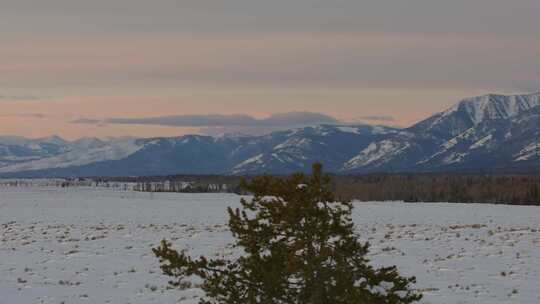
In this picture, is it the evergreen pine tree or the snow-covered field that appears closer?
the evergreen pine tree

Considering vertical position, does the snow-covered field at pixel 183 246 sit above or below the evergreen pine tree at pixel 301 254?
below

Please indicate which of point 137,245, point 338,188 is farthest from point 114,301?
point 338,188

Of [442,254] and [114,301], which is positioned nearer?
[114,301]

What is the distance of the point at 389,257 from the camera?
2953cm

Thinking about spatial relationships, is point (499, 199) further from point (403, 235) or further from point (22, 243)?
point (22, 243)

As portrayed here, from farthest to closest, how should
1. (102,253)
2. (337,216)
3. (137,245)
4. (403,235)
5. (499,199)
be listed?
(499,199), (403,235), (137,245), (102,253), (337,216)

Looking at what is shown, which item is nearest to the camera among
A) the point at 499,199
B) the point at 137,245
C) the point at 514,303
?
the point at 514,303

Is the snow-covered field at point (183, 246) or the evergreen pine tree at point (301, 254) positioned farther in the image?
the snow-covered field at point (183, 246)

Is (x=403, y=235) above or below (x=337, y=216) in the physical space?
below

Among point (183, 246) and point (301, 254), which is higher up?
point (301, 254)

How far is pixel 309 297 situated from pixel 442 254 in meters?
23.6

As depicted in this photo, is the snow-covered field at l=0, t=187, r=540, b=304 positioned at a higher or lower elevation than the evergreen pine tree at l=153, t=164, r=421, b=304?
lower

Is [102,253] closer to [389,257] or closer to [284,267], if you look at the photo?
[389,257]

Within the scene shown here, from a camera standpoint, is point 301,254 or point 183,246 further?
point 183,246
